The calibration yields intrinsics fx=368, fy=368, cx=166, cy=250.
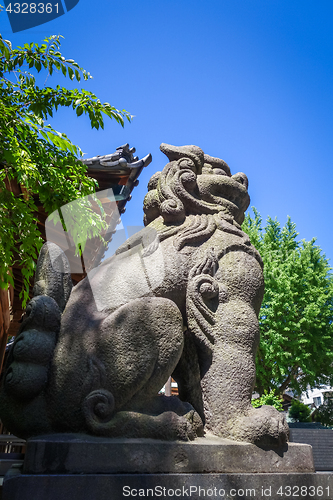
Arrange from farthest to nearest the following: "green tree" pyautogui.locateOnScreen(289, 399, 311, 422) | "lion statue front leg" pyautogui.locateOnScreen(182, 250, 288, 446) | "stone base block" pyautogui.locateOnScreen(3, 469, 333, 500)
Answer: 1. "green tree" pyautogui.locateOnScreen(289, 399, 311, 422)
2. "lion statue front leg" pyautogui.locateOnScreen(182, 250, 288, 446)
3. "stone base block" pyautogui.locateOnScreen(3, 469, 333, 500)

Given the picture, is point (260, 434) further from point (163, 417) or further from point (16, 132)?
point (16, 132)

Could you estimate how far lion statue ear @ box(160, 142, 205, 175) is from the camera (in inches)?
107

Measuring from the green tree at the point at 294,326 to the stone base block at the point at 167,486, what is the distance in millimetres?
11010

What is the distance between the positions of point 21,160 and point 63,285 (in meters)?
1.79

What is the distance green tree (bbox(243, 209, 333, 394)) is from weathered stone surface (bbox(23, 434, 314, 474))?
1105cm

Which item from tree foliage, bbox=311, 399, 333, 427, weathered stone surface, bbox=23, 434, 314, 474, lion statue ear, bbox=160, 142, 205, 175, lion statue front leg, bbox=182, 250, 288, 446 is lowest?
tree foliage, bbox=311, 399, 333, 427

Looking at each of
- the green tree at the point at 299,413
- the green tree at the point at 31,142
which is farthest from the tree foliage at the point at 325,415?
the green tree at the point at 31,142

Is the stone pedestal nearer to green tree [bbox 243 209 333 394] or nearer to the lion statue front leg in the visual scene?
the lion statue front leg

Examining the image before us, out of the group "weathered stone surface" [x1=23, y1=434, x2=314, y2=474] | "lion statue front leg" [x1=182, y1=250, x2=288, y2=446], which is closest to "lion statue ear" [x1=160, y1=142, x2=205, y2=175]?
"lion statue front leg" [x1=182, y1=250, x2=288, y2=446]

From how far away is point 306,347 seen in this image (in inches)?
504

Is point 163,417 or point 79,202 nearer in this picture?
point 163,417

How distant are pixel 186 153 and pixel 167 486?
6.82ft

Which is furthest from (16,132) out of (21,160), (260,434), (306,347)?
(306,347)

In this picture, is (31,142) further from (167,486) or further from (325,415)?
(325,415)
